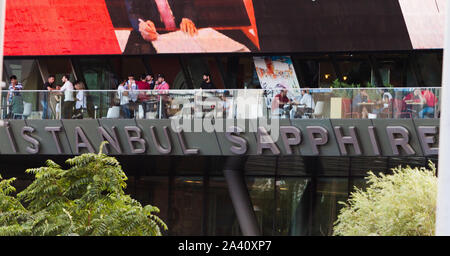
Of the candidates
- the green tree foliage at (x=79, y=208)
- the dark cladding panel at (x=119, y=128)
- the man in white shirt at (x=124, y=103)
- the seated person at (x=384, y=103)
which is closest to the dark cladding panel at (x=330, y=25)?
the seated person at (x=384, y=103)

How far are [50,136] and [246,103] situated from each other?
702 centimetres

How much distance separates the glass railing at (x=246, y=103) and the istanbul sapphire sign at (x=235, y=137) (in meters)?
0.25

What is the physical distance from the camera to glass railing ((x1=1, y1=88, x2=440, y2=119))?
22.8 m

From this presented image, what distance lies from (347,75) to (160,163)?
856cm

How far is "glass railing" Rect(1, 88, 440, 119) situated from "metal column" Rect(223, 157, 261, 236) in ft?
13.8

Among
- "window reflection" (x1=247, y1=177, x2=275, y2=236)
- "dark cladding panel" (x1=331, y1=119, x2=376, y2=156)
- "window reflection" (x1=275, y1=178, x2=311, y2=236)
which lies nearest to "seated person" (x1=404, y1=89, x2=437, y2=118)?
"dark cladding panel" (x1=331, y1=119, x2=376, y2=156)

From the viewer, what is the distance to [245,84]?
33.4 metres

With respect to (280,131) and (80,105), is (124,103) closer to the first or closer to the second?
(80,105)

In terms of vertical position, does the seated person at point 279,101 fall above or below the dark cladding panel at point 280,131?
above

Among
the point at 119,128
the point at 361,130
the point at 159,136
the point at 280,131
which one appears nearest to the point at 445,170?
the point at 361,130

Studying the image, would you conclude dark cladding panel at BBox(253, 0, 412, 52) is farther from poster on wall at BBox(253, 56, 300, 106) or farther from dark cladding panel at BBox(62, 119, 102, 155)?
dark cladding panel at BBox(62, 119, 102, 155)

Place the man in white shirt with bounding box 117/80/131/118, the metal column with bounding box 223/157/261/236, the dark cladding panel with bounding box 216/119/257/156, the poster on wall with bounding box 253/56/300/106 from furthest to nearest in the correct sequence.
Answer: the poster on wall with bounding box 253/56/300/106 → the metal column with bounding box 223/157/261/236 → the man in white shirt with bounding box 117/80/131/118 → the dark cladding panel with bounding box 216/119/257/156

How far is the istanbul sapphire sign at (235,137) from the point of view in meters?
23.3

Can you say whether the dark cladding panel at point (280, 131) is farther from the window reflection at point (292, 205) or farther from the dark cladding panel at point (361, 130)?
the window reflection at point (292, 205)
